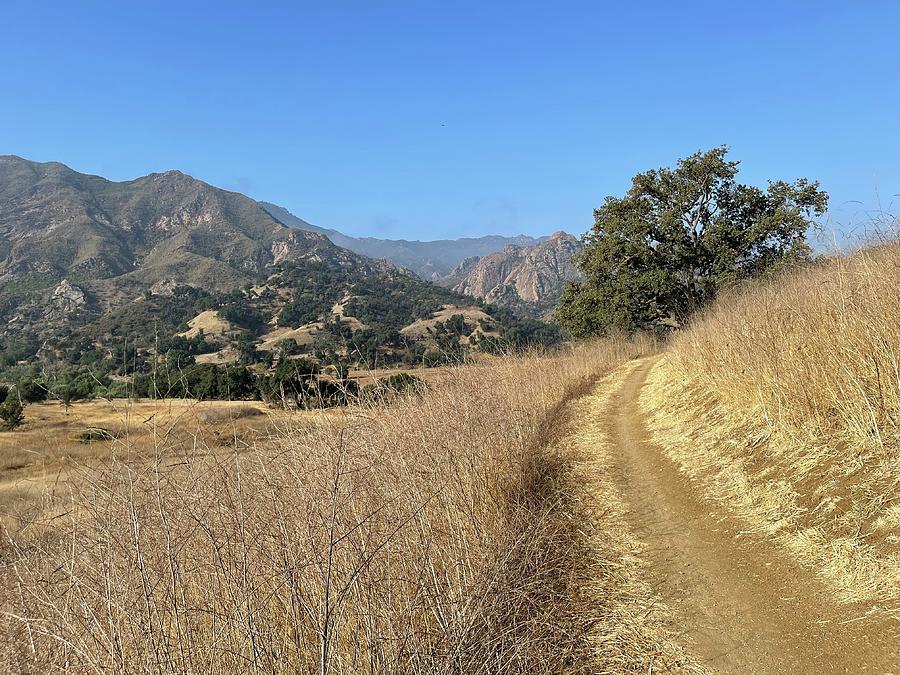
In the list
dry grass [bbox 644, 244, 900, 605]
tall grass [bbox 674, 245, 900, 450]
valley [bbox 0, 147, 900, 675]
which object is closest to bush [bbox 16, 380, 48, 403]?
valley [bbox 0, 147, 900, 675]

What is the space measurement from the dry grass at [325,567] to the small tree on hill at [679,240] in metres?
22.0

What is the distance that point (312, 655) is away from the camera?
2.52 meters

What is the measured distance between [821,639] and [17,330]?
147019mm

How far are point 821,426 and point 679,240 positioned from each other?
23.2m

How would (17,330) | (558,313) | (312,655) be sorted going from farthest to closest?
1. (17,330)
2. (558,313)
3. (312,655)

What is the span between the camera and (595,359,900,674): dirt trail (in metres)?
2.85

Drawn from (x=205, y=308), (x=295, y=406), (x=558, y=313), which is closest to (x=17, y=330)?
(x=205, y=308)

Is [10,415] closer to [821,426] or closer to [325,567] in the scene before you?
[325,567]

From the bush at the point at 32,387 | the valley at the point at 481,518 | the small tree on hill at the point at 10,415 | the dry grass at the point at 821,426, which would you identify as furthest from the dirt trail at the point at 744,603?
the small tree on hill at the point at 10,415

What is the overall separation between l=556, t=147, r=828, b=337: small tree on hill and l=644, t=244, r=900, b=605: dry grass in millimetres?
18710

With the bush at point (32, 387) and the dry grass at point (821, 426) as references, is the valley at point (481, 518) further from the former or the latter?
the bush at point (32, 387)

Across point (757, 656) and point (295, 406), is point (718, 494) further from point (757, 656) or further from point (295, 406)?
point (295, 406)

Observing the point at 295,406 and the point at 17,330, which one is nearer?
the point at 295,406

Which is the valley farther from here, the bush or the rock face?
the rock face
